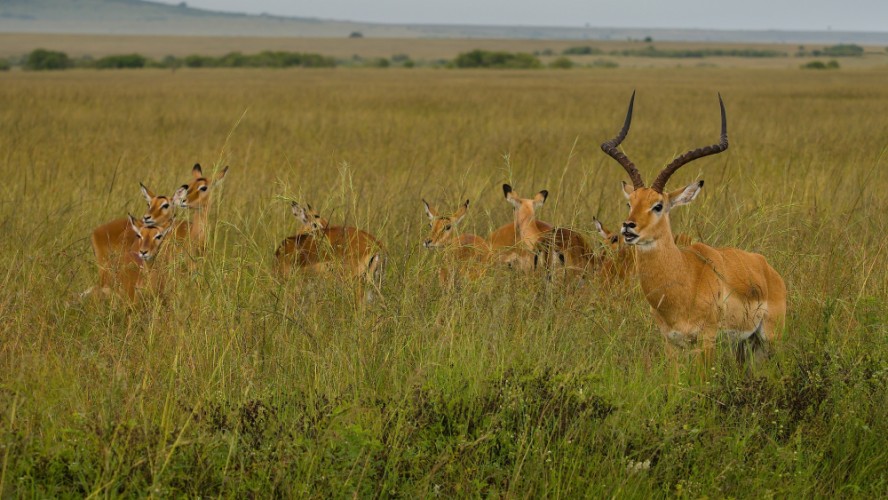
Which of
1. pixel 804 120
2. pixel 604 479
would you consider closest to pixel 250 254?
pixel 604 479

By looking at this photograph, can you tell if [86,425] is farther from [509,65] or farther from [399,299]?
[509,65]

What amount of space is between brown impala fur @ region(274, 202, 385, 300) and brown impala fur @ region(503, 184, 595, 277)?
0.89 metres

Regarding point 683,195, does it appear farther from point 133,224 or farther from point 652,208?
point 133,224

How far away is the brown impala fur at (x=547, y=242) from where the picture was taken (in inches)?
246

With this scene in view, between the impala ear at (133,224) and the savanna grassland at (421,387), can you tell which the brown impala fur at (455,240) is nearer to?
the savanna grassland at (421,387)

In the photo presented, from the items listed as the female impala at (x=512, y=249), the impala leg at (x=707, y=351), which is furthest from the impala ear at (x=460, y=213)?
the impala leg at (x=707, y=351)

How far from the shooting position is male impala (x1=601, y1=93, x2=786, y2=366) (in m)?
4.95

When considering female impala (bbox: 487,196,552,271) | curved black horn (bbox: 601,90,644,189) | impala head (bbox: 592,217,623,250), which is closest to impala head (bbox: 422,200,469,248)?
female impala (bbox: 487,196,552,271)

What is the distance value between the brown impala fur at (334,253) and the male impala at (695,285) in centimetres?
143

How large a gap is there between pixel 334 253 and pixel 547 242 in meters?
1.64

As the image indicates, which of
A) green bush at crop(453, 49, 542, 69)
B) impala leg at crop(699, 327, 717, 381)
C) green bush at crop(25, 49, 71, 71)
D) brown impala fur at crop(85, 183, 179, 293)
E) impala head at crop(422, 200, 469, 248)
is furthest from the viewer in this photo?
green bush at crop(453, 49, 542, 69)

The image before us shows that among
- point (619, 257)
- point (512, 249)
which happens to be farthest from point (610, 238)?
point (512, 249)

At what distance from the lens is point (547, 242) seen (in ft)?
21.5

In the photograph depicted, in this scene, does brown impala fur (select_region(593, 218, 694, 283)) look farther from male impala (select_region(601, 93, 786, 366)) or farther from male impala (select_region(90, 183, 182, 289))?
male impala (select_region(90, 183, 182, 289))
